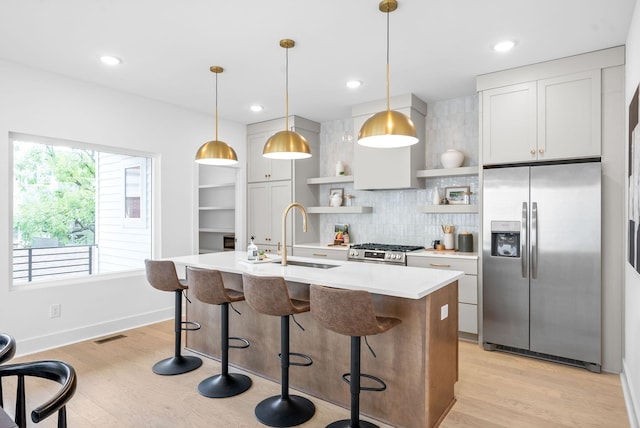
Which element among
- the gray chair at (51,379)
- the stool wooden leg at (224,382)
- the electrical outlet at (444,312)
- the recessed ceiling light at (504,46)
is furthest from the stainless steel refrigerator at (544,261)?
the gray chair at (51,379)

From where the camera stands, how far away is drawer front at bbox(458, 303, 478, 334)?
12.9 ft

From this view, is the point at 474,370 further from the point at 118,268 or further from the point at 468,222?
the point at 118,268

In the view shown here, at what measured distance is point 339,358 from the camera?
270cm

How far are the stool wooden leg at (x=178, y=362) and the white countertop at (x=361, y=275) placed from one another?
0.45 meters

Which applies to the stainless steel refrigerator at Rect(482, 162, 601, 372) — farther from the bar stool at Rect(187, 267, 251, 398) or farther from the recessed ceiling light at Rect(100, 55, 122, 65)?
the recessed ceiling light at Rect(100, 55, 122, 65)

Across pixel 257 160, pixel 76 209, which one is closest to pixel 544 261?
pixel 257 160

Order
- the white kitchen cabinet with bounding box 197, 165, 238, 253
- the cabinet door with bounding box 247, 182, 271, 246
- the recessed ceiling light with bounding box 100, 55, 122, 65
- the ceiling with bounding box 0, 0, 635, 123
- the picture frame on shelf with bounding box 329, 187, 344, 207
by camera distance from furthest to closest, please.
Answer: the white kitchen cabinet with bounding box 197, 165, 238, 253 → the cabinet door with bounding box 247, 182, 271, 246 → the picture frame on shelf with bounding box 329, 187, 344, 207 → the recessed ceiling light with bounding box 100, 55, 122, 65 → the ceiling with bounding box 0, 0, 635, 123

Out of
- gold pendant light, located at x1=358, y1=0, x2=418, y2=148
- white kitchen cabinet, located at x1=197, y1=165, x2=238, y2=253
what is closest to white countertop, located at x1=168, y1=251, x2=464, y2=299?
gold pendant light, located at x1=358, y1=0, x2=418, y2=148

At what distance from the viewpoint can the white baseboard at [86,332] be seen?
3.68 metres

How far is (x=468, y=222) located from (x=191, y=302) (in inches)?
124

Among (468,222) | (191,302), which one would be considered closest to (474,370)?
(468,222)

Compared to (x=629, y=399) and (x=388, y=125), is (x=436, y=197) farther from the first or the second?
(x=629, y=399)

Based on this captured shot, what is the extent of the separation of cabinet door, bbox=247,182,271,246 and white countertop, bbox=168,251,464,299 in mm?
2279

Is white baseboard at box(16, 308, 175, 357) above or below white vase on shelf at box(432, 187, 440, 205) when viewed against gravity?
below
